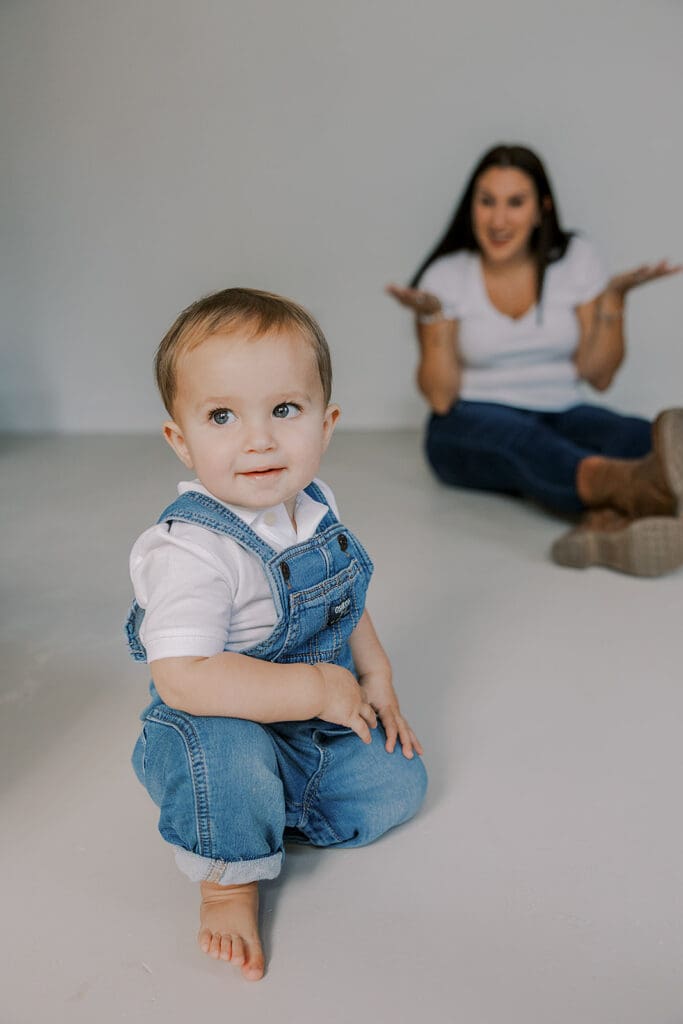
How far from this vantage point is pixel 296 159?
115 inches

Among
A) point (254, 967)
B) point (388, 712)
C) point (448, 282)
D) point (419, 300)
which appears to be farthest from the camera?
point (448, 282)

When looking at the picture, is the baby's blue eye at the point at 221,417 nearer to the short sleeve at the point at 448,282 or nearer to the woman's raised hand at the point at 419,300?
the woman's raised hand at the point at 419,300

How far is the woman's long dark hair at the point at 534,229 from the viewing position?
2.27m

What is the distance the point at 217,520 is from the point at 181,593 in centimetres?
9

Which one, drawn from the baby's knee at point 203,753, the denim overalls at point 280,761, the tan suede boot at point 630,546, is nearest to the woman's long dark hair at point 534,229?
the tan suede boot at point 630,546

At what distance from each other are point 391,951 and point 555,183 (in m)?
2.34

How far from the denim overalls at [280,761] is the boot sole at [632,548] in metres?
0.83

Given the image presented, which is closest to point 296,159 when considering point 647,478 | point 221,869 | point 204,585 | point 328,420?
point 647,478

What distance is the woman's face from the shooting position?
2260 millimetres

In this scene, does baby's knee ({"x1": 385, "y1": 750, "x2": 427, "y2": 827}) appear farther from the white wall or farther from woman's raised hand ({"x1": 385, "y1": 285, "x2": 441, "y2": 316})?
the white wall

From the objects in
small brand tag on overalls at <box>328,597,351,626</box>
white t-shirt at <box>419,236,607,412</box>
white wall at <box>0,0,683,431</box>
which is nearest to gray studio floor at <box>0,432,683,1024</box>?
small brand tag on overalls at <box>328,597,351,626</box>

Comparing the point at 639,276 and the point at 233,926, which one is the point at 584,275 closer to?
the point at 639,276

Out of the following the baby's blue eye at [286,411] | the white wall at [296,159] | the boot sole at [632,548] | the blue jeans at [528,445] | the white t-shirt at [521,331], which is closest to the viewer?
the baby's blue eye at [286,411]

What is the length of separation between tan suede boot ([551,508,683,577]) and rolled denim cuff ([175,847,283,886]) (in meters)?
1.05
